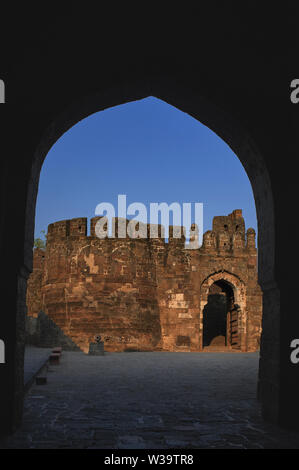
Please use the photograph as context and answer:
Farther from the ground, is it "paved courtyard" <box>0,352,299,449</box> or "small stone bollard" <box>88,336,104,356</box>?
"paved courtyard" <box>0,352,299,449</box>

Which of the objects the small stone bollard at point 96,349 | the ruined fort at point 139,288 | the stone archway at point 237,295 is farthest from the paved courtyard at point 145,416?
the stone archway at point 237,295

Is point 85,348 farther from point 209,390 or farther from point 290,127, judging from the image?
point 290,127

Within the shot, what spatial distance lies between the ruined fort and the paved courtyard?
957 cm

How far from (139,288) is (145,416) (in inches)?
524

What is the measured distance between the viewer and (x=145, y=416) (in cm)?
454

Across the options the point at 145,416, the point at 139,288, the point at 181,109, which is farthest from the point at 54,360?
the point at 181,109

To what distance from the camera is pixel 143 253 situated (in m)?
18.3

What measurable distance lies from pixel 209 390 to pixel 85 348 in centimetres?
1104

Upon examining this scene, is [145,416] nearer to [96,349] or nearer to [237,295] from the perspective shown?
[96,349]

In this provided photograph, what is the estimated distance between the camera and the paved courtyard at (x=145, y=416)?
3529mm

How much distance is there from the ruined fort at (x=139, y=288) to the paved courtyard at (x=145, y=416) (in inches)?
377

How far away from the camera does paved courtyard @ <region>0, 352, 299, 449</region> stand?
11.6ft

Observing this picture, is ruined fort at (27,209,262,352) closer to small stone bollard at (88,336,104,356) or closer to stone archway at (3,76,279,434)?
small stone bollard at (88,336,104,356)

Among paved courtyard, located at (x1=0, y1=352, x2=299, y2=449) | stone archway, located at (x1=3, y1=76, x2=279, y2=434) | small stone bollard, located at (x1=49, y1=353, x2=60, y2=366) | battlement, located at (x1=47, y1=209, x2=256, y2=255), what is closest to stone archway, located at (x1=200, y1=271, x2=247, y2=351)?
battlement, located at (x1=47, y1=209, x2=256, y2=255)
